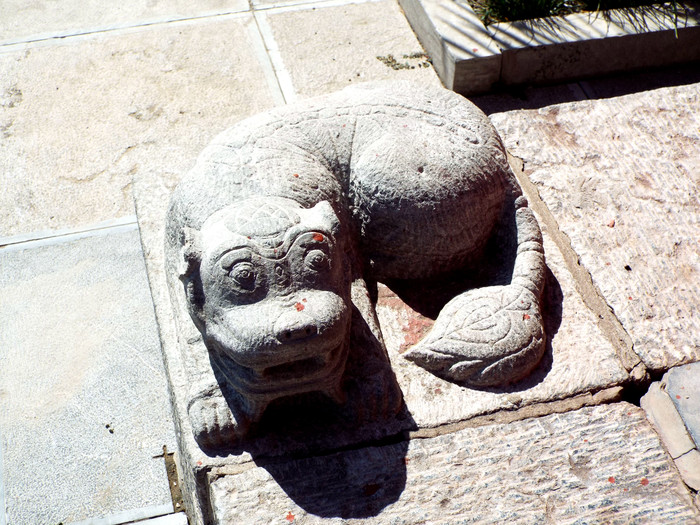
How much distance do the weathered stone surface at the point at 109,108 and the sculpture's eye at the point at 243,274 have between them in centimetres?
162

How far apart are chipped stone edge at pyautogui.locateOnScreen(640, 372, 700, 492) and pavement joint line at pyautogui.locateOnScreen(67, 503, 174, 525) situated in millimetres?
1855

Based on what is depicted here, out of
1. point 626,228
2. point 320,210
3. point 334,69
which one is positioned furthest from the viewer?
point 334,69

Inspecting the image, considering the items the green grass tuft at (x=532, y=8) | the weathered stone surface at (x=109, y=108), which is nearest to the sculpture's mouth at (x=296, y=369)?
the weathered stone surface at (x=109, y=108)

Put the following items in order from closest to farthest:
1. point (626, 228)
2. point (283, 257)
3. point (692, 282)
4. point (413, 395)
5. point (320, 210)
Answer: point (283, 257) < point (320, 210) < point (413, 395) < point (692, 282) < point (626, 228)

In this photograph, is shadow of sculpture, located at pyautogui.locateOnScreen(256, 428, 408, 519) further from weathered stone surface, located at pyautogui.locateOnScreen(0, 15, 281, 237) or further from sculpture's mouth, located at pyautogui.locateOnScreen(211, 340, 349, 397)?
weathered stone surface, located at pyautogui.locateOnScreen(0, 15, 281, 237)

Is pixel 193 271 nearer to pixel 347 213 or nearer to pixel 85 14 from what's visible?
pixel 347 213

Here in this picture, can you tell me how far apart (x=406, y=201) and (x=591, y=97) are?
7.83ft

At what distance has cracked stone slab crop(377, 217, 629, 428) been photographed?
2.51m

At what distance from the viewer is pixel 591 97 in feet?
14.7

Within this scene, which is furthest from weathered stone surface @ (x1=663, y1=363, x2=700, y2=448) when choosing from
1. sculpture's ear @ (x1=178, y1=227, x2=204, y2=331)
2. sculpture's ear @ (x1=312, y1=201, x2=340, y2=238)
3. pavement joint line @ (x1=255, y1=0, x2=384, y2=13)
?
pavement joint line @ (x1=255, y1=0, x2=384, y2=13)

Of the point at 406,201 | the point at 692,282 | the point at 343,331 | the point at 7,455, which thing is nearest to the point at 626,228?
the point at 692,282

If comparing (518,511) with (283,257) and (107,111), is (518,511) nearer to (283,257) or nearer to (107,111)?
(283,257)

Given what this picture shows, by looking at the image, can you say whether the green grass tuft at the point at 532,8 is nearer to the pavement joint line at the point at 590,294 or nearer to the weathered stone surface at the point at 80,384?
the pavement joint line at the point at 590,294

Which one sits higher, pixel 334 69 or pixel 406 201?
pixel 406 201
